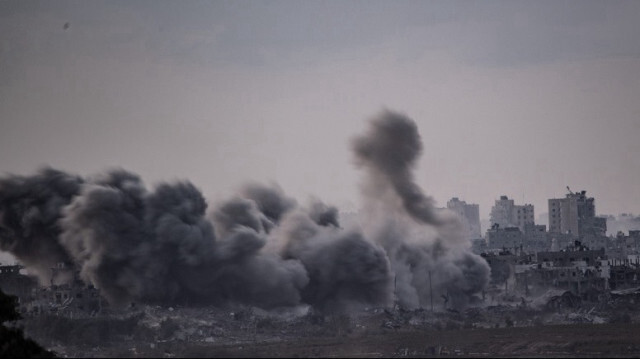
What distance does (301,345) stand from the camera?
292 ft

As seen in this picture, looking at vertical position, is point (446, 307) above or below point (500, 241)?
below

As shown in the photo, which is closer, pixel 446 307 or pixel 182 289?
pixel 182 289

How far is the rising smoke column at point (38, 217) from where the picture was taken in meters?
107

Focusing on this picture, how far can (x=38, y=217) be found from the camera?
107 m

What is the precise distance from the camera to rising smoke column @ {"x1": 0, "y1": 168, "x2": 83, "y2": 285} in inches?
4225

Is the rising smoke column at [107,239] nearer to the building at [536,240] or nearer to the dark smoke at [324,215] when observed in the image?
the dark smoke at [324,215]

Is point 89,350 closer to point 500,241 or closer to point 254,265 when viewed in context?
point 254,265

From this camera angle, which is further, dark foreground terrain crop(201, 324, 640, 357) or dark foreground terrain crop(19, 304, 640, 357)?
dark foreground terrain crop(19, 304, 640, 357)

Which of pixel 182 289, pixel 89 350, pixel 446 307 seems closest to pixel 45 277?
pixel 182 289

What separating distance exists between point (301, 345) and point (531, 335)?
672 inches

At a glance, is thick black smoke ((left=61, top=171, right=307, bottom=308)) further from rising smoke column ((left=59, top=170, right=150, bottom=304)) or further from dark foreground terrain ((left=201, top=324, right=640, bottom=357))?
dark foreground terrain ((left=201, top=324, right=640, bottom=357))

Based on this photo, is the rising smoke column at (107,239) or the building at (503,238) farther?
the building at (503,238)

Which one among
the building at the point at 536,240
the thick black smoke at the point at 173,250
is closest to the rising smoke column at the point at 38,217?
the thick black smoke at the point at 173,250

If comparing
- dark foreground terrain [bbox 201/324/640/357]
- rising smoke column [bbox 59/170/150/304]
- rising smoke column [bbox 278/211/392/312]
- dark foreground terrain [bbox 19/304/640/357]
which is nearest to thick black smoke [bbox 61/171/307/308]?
rising smoke column [bbox 59/170/150/304]
